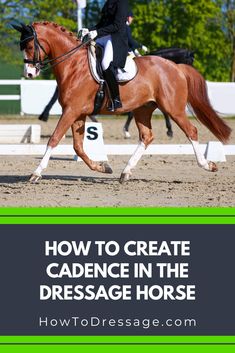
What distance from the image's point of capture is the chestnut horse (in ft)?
29.7

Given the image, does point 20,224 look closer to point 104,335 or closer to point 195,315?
point 104,335

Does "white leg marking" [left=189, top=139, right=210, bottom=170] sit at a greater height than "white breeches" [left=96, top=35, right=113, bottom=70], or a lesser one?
lesser

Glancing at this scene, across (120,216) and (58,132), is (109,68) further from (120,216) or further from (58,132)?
(120,216)

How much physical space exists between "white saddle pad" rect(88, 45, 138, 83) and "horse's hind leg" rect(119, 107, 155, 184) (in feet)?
2.18

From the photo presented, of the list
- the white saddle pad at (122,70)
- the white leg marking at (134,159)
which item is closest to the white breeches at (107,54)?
the white saddle pad at (122,70)

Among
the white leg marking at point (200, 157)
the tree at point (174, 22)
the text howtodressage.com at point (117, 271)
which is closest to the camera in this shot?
the text howtodressage.com at point (117, 271)

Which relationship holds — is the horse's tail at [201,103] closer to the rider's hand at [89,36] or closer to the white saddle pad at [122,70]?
the white saddle pad at [122,70]

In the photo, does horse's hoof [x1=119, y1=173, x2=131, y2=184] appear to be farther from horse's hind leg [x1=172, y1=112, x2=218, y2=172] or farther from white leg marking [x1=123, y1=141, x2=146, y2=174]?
horse's hind leg [x1=172, y1=112, x2=218, y2=172]

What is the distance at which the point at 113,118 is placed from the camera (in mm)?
25109

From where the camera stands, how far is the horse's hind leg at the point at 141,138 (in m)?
9.64

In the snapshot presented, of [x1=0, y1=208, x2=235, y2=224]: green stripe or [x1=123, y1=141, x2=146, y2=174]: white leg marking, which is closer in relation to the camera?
[x1=0, y1=208, x2=235, y2=224]: green stripe

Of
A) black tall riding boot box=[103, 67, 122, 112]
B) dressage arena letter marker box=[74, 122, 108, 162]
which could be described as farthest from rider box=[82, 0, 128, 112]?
dressage arena letter marker box=[74, 122, 108, 162]

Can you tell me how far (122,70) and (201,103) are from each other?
119cm

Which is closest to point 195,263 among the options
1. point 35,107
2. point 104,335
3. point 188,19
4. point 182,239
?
point 182,239
